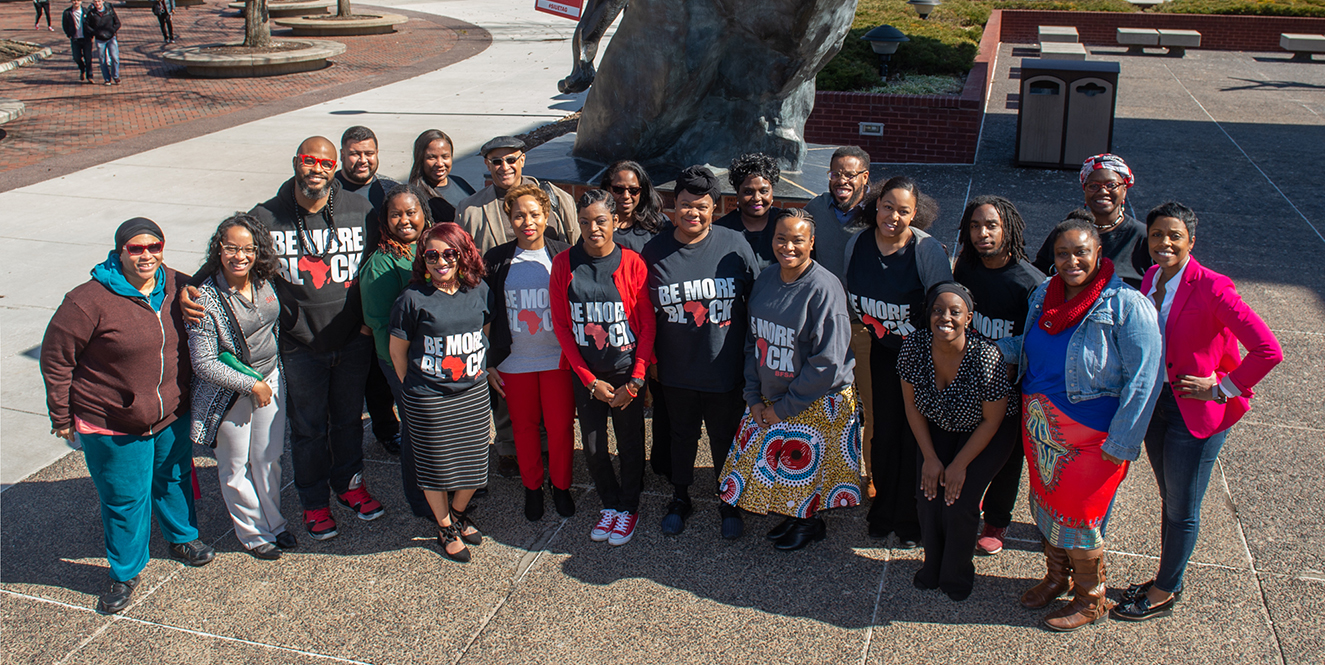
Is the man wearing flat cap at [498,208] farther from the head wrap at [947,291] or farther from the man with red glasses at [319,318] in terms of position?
the head wrap at [947,291]

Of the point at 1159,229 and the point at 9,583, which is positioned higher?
the point at 1159,229

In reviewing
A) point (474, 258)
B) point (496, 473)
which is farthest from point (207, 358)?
point (496, 473)

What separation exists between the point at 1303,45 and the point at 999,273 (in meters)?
19.0

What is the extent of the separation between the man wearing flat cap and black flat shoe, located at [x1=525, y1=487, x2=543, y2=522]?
1.17 metres

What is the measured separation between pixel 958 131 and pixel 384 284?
27.6 feet

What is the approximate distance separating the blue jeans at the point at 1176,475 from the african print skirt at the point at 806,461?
1.15m

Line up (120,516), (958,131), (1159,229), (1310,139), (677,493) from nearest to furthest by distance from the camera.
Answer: (1159,229)
(120,516)
(677,493)
(958,131)
(1310,139)

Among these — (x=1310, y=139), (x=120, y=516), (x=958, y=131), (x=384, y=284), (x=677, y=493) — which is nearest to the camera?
(x=120, y=516)

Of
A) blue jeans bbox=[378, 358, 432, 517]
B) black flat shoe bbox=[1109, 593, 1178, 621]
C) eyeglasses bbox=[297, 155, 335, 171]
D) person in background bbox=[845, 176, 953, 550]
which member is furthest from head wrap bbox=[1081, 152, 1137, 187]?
eyeglasses bbox=[297, 155, 335, 171]

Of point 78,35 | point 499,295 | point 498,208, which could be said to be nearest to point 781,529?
point 499,295

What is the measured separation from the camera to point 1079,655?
3424 mm

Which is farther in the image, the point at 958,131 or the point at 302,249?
the point at 958,131

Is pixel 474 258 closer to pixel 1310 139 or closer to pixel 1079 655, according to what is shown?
pixel 1079 655

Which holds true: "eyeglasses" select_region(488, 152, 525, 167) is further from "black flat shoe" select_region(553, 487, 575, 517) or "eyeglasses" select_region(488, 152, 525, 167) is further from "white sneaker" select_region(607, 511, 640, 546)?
"white sneaker" select_region(607, 511, 640, 546)
